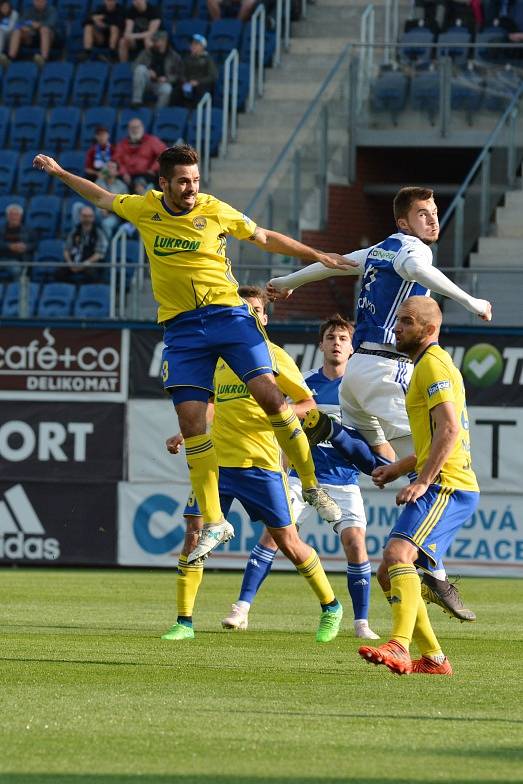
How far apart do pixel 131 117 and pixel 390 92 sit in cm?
416

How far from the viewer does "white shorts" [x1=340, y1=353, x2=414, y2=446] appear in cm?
934

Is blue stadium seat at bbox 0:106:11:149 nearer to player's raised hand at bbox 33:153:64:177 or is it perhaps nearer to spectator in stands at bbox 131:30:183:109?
spectator in stands at bbox 131:30:183:109

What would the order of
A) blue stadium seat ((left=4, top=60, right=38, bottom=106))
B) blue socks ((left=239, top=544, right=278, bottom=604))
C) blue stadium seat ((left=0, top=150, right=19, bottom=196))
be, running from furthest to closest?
blue stadium seat ((left=4, top=60, right=38, bottom=106)) < blue stadium seat ((left=0, top=150, right=19, bottom=196)) < blue socks ((left=239, top=544, right=278, bottom=604))

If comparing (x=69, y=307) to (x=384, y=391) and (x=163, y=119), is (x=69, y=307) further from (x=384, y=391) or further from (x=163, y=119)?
(x=384, y=391)

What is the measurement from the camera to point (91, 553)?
17.7m

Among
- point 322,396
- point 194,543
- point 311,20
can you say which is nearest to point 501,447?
point 322,396

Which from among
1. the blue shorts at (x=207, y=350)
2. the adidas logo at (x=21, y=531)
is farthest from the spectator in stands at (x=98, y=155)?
the blue shorts at (x=207, y=350)

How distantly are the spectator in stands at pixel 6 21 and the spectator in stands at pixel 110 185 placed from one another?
5415mm

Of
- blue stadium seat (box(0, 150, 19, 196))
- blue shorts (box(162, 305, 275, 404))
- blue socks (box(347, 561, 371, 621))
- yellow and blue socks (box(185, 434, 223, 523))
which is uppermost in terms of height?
blue stadium seat (box(0, 150, 19, 196))

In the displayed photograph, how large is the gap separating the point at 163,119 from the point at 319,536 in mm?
8755

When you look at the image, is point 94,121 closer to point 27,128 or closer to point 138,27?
point 27,128

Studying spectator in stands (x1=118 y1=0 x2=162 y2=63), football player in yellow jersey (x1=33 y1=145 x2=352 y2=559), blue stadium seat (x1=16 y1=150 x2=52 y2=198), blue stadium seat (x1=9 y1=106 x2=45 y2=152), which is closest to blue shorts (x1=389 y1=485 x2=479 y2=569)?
football player in yellow jersey (x1=33 y1=145 x2=352 y2=559)

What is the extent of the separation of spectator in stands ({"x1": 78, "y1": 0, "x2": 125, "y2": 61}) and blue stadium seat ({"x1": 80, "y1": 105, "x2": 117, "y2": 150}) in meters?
1.57

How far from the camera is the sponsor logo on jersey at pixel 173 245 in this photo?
29.8 feet
